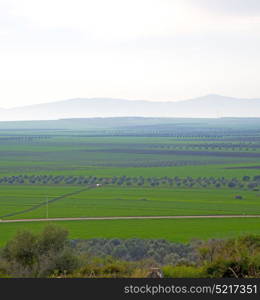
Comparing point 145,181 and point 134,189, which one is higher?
point 145,181

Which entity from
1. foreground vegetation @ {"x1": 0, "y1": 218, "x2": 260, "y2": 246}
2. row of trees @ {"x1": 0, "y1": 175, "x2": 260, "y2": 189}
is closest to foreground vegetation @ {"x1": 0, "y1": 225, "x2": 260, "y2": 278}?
foreground vegetation @ {"x1": 0, "y1": 218, "x2": 260, "y2": 246}

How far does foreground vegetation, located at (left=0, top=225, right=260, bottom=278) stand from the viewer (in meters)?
14.3

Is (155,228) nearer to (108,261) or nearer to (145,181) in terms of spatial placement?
(108,261)

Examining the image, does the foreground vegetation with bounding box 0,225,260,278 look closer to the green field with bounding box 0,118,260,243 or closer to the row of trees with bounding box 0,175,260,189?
the green field with bounding box 0,118,260,243

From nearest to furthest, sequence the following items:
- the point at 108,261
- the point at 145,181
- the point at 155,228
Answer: the point at 108,261, the point at 155,228, the point at 145,181

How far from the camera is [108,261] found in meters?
19.1

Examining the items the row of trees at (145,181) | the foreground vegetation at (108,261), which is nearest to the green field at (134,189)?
the row of trees at (145,181)

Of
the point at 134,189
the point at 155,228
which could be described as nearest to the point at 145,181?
the point at 134,189

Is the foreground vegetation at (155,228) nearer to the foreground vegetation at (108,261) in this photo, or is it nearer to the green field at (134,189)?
the green field at (134,189)

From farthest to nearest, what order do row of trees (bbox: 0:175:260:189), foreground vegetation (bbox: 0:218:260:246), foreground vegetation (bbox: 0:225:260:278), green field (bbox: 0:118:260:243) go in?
row of trees (bbox: 0:175:260:189) < green field (bbox: 0:118:260:243) < foreground vegetation (bbox: 0:218:260:246) < foreground vegetation (bbox: 0:225:260:278)

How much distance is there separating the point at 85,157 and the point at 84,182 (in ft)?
122

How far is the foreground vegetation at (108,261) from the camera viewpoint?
14.3 meters

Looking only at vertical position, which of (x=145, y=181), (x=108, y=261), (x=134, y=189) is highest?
(x=108, y=261)
